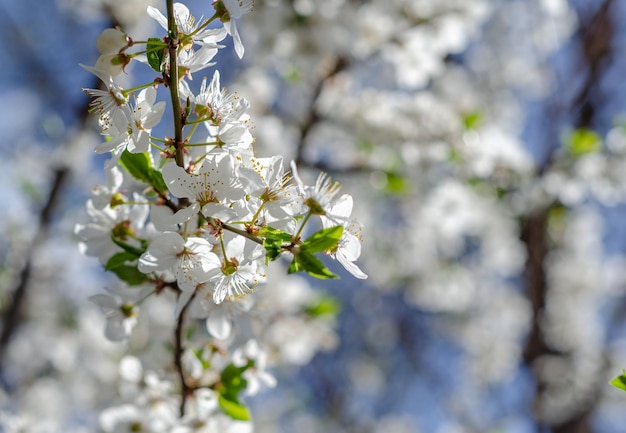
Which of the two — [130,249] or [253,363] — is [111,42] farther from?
[253,363]

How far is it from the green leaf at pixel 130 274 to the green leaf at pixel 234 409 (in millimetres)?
357

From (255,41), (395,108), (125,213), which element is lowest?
(395,108)

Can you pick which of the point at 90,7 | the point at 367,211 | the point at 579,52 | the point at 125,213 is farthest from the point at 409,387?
the point at 125,213

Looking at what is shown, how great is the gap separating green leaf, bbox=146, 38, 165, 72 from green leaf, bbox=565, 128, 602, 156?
10.3ft

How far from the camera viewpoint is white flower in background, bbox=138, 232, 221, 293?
97 centimetres

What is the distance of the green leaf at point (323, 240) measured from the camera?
0.97 meters

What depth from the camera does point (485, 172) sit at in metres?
3.44

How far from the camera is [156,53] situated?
920 millimetres

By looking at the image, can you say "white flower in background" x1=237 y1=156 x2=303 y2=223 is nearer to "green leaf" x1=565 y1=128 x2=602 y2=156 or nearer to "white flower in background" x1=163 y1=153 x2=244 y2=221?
"white flower in background" x1=163 y1=153 x2=244 y2=221

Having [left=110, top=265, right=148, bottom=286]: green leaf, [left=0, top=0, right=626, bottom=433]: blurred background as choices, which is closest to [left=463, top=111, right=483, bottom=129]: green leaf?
[left=0, top=0, right=626, bottom=433]: blurred background

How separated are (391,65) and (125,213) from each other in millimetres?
2488

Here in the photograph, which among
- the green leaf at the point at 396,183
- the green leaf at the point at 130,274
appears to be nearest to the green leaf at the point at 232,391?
the green leaf at the point at 130,274

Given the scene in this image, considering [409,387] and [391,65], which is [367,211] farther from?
[409,387]

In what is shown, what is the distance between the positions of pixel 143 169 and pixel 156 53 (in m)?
0.26
